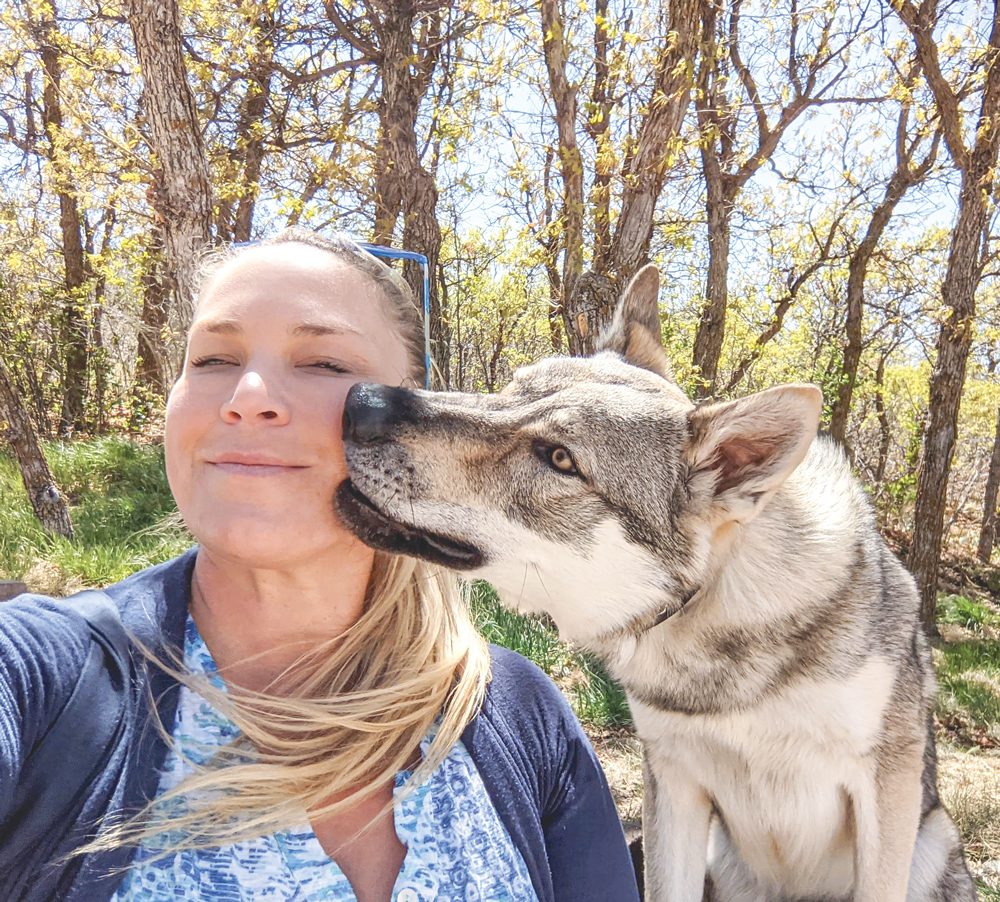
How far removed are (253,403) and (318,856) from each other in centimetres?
80

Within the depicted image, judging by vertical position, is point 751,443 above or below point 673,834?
above

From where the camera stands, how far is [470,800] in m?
1.33

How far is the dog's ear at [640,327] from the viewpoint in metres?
2.48

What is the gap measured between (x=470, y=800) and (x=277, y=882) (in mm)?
358

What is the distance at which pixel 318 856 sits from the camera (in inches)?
46.6

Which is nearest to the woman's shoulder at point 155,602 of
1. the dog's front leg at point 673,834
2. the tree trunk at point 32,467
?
the dog's front leg at point 673,834

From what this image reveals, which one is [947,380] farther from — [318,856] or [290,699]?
[318,856]

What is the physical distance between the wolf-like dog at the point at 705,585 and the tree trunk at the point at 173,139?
3470 millimetres

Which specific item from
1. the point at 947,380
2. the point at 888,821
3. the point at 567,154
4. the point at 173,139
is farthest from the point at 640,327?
the point at 947,380

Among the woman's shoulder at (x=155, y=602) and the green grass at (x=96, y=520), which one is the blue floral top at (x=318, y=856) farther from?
the green grass at (x=96, y=520)

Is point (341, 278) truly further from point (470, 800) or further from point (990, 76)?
point (990, 76)

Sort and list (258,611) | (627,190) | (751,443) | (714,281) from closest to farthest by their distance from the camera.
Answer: (258,611)
(751,443)
(627,190)
(714,281)

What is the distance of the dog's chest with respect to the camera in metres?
1.97

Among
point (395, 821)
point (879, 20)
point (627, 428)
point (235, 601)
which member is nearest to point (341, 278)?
point (235, 601)
